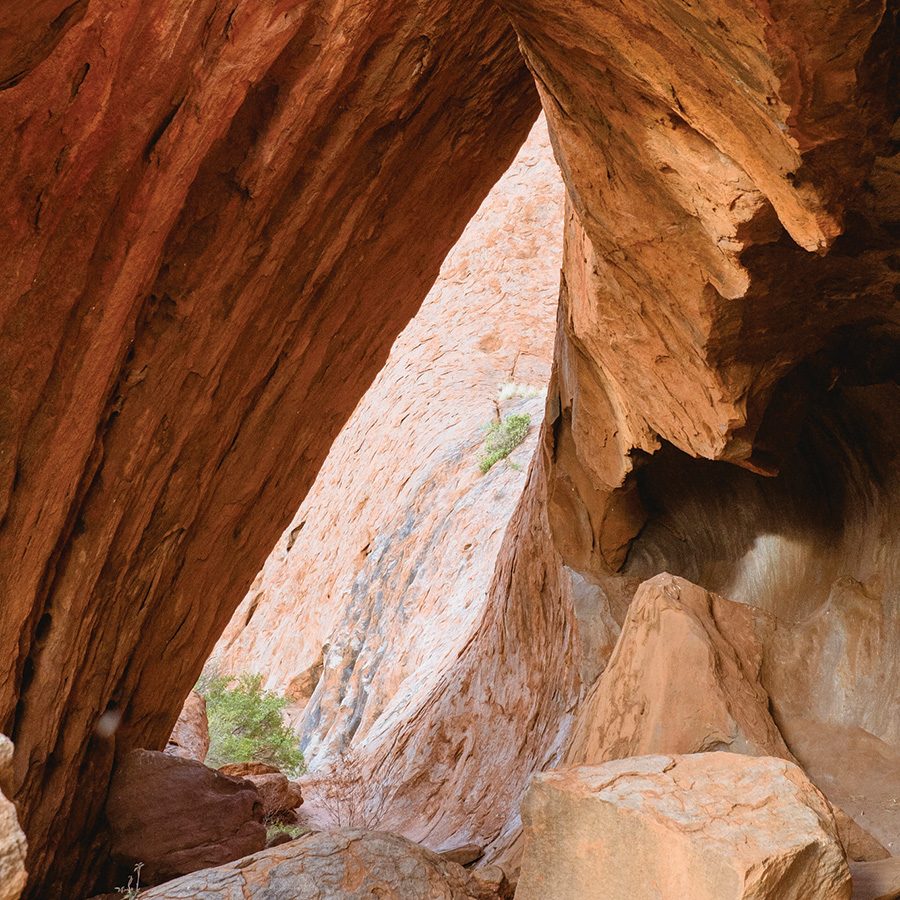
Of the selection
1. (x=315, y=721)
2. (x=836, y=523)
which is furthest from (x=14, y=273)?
(x=315, y=721)

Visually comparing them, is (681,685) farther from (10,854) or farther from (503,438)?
(503,438)

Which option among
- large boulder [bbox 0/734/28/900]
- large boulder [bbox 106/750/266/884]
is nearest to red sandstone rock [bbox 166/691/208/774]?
large boulder [bbox 106/750/266/884]

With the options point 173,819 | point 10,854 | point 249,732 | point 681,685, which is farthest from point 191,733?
point 10,854

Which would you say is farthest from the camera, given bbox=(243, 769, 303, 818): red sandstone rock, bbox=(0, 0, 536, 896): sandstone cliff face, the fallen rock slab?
bbox=(243, 769, 303, 818): red sandstone rock

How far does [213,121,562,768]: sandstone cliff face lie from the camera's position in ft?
54.4

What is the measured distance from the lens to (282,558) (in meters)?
22.9

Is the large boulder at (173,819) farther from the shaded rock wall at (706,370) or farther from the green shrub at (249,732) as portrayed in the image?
the green shrub at (249,732)

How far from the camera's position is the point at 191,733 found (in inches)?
476

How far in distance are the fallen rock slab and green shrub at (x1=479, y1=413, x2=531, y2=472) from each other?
14189 millimetres

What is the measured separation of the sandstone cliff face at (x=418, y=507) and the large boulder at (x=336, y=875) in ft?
24.5

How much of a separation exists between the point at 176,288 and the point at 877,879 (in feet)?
16.3

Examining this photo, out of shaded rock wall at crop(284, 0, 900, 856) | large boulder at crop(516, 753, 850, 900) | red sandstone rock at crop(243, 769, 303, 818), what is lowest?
red sandstone rock at crop(243, 769, 303, 818)

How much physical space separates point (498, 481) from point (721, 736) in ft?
41.7

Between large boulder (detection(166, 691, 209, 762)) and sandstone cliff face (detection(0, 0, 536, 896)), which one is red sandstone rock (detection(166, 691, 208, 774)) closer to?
large boulder (detection(166, 691, 209, 762))
